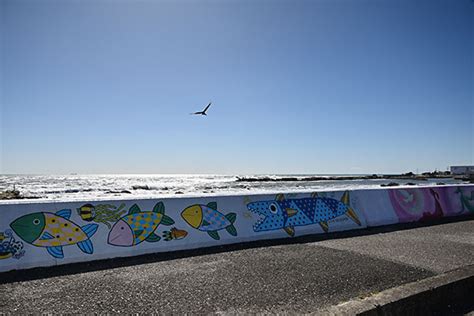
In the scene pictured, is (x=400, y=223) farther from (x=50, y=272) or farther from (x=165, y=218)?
(x=50, y=272)

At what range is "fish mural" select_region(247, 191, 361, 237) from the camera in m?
7.10

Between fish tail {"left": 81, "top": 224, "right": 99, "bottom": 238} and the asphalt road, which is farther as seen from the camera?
fish tail {"left": 81, "top": 224, "right": 99, "bottom": 238}

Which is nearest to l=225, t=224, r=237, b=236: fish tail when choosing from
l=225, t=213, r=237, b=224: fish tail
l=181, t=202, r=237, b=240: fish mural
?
l=181, t=202, r=237, b=240: fish mural

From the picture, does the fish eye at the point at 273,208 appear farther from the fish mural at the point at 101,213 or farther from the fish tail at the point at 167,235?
the fish mural at the point at 101,213

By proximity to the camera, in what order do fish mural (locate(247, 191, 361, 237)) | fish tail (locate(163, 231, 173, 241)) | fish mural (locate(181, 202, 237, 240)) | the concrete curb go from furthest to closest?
fish mural (locate(247, 191, 361, 237))
fish mural (locate(181, 202, 237, 240))
fish tail (locate(163, 231, 173, 241))
the concrete curb

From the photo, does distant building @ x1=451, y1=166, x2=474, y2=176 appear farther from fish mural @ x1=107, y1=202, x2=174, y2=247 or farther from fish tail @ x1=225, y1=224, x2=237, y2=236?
fish mural @ x1=107, y1=202, x2=174, y2=247

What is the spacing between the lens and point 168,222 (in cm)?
598

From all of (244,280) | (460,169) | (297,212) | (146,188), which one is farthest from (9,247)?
(460,169)

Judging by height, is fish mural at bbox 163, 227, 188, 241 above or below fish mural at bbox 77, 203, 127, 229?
below

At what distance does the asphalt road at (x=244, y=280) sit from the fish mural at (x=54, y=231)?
2.36ft

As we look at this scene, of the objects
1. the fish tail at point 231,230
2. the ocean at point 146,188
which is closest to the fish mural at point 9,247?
the ocean at point 146,188

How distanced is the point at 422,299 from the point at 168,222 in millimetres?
4295

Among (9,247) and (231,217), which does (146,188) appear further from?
(9,247)

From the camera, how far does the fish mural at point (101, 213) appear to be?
5367 mm
